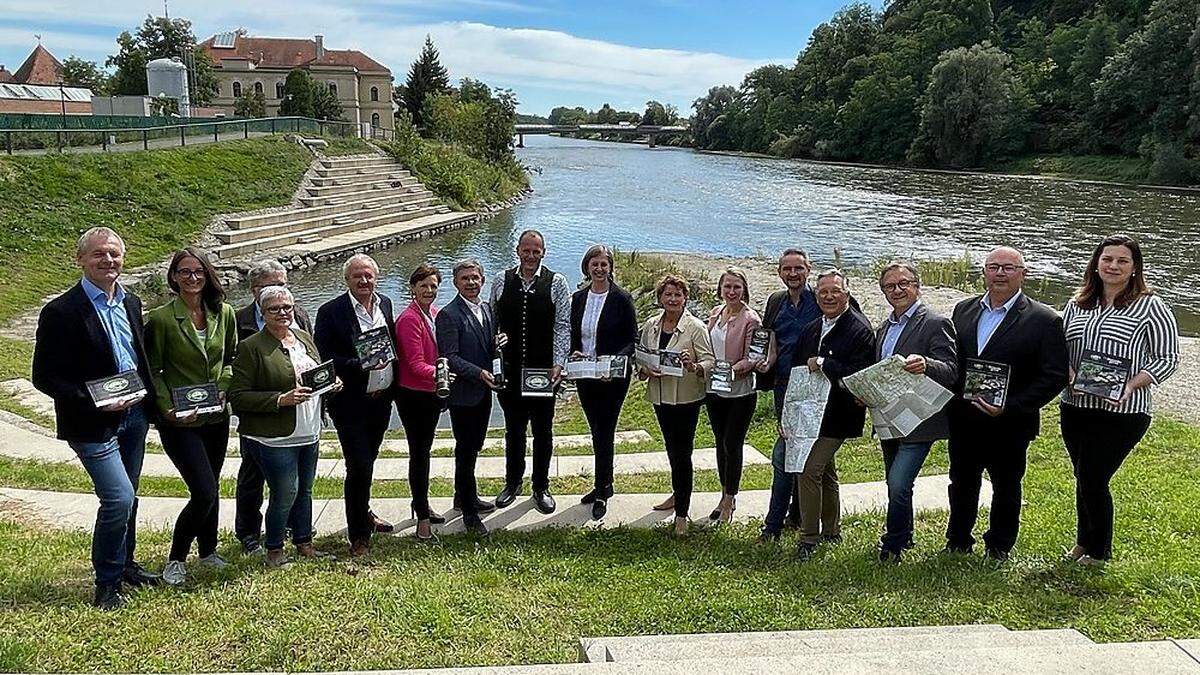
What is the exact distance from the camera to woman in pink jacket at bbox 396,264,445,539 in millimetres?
5664

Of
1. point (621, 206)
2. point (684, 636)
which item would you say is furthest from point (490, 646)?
point (621, 206)

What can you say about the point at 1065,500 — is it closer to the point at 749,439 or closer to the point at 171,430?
the point at 749,439

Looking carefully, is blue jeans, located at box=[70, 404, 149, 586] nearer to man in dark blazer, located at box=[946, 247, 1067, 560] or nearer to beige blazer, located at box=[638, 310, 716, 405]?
beige blazer, located at box=[638, 310, 716, 405]

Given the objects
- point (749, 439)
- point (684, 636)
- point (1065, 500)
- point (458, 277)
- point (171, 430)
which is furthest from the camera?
point (749, 439)

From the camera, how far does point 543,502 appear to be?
6594mm

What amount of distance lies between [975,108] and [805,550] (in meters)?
75.7

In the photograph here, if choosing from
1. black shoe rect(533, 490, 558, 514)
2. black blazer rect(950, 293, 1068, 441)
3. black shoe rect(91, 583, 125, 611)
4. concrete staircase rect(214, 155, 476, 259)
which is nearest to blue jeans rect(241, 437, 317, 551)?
black shoe rect(91, 583, 125, 611)

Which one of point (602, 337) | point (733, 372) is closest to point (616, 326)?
point (602, 337)

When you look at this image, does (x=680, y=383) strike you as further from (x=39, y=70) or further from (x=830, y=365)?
(x=39, y=70)

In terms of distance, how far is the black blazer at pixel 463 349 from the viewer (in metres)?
5.87

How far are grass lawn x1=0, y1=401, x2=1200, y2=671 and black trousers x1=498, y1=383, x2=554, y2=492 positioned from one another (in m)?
0.74

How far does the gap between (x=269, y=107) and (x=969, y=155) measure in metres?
61.0

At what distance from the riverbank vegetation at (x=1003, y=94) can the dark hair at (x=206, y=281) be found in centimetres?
6255

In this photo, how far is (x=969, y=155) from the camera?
73.5 meters
